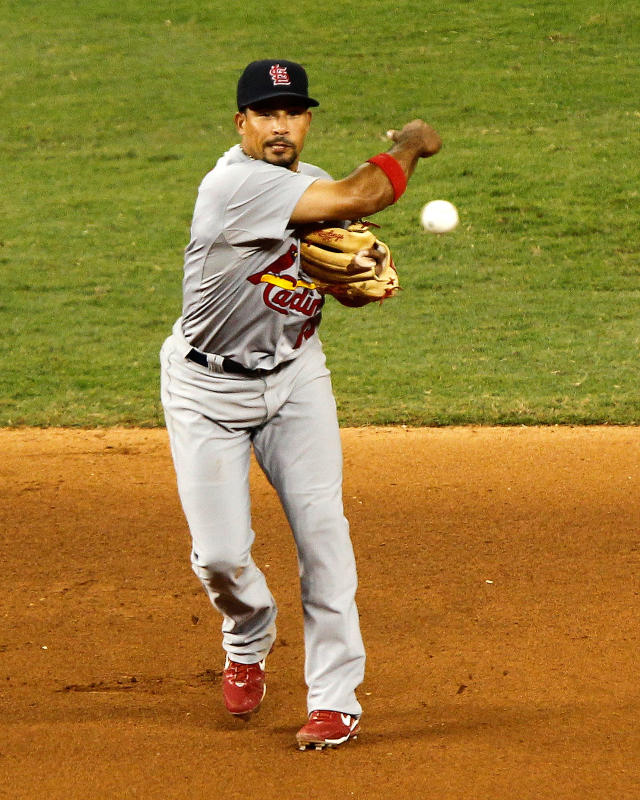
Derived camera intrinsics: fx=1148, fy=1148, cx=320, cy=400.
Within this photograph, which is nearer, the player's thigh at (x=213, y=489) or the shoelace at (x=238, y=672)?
the player's thigh at (x=213, y=489)

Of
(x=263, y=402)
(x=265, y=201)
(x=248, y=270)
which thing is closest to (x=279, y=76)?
(x=265, y=201)

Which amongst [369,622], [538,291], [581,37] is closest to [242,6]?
[581,37]

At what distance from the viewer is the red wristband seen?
11.6 feet

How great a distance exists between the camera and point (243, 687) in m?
4.08

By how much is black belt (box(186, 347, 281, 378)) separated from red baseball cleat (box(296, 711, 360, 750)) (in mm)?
1153

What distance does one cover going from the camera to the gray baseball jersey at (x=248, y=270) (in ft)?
11.8

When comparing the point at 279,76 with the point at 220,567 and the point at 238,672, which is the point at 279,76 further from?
the point at 238,672

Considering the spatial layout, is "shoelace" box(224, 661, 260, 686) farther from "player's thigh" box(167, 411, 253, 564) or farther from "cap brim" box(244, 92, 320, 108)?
"cap brim" box(244, 92, 320, 108)

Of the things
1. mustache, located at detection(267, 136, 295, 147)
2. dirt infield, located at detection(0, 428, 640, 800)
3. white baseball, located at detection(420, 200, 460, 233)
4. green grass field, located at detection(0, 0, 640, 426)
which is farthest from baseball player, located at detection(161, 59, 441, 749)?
green grass field, located at detection(0, 0, 640, 426)

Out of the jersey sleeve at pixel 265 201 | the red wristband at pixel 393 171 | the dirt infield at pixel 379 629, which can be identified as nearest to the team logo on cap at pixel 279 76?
the jersey sleeve at pixel 265 201

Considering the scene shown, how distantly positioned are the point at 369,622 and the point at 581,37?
15531 mm

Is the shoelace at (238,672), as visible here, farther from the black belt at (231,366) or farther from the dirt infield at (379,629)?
the black belt at (231,366)

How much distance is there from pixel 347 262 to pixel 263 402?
21.8 inches

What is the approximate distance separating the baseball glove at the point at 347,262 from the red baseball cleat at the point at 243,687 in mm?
1395
